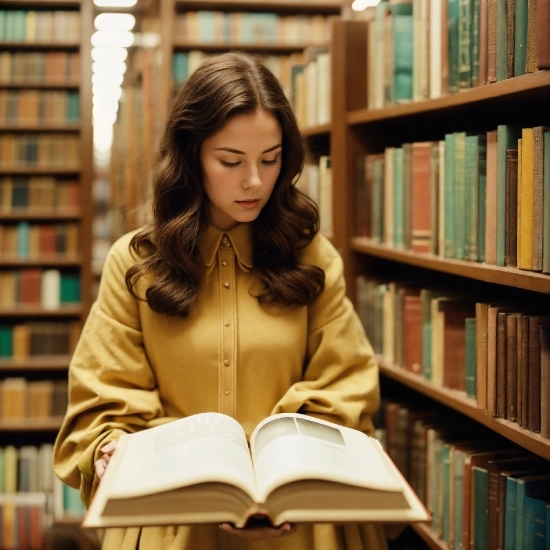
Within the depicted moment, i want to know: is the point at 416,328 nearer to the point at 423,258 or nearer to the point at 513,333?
the point at 423,258

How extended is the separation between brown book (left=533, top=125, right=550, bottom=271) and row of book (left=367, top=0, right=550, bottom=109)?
0.37 ft

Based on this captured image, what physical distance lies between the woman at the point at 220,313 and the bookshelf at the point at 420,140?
0.86ft

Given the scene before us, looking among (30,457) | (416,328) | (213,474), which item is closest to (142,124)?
(30,457)

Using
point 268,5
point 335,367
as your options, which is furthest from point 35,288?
point 335,367

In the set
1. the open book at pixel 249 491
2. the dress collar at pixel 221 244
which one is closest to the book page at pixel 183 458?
the open book at pixel 249 491

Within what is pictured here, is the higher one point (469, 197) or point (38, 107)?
point (38, 107)

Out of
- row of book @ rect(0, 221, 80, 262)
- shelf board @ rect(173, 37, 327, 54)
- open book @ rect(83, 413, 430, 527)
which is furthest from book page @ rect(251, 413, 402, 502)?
row of book @ rect(0, 221, 80, 262)

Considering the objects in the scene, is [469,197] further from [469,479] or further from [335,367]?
[469,479]

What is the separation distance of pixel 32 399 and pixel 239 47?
1.98 meters

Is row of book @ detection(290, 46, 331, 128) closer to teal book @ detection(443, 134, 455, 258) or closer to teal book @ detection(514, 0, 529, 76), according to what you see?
teal book @ detection(443, 134, 455, 258)

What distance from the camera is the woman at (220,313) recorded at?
53.1 inches

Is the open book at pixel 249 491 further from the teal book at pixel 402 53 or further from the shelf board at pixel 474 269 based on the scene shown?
the teal book at pixel 402 53

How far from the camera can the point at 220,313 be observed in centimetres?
144

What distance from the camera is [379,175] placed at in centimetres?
196
